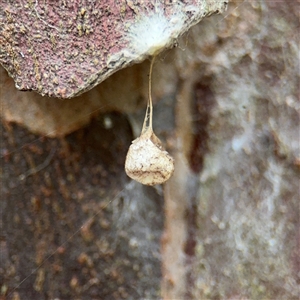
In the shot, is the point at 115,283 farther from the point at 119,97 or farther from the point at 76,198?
the point at 119,97

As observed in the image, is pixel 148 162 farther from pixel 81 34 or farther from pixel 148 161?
pixel 81 34

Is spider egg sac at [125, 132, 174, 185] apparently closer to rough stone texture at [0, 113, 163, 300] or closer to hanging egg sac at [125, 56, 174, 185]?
hanging egg sac at [125, 56, 174, 185]

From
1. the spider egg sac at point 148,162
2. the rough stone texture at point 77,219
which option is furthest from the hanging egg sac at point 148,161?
the rough stone texture at point 77,219

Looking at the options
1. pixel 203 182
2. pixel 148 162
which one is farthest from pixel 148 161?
pixel 203 182

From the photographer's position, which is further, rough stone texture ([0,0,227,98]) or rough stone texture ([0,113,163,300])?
rough stone texture ([0,113,163,300])

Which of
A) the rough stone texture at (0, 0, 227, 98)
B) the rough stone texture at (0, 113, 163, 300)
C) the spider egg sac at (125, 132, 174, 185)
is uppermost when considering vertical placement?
the rough stone texture at (0, 0, 227, 98)

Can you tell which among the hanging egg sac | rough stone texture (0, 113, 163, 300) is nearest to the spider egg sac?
the hanging egg sac

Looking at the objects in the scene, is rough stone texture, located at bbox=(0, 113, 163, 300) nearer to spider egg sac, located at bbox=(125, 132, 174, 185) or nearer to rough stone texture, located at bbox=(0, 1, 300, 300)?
rough stone texture, located at bbox=(0, 1, 300, 300)

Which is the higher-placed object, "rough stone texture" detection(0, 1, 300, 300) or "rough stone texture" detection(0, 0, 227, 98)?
"rough stone texture" detection(0, 0, 227, 98)
